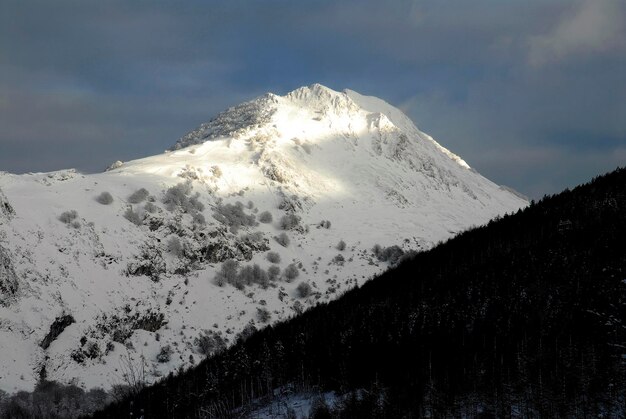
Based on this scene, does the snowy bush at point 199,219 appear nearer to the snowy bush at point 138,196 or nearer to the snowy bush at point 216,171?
the snowy bush at point 138,196

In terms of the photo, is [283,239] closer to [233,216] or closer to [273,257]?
[273,257]

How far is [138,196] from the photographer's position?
58.8 meters

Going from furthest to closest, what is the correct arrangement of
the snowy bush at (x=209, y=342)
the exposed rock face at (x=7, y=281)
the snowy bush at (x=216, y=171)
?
1. the snowy bush at (x=216, y=171)
2. the snowy bush at (x=209, y=342)
3. the exposed rock face at (x=7, y=281)

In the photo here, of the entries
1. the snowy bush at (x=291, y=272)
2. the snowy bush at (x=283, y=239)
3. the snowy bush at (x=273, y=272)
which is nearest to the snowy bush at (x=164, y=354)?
the snowy bush at (x=273, y=272)

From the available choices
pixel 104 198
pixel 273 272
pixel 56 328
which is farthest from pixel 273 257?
pixel 56 328

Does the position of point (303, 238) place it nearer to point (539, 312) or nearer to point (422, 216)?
point (422, 216)

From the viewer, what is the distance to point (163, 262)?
51906mm

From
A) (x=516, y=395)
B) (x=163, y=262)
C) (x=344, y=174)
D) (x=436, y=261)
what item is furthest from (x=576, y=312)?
(x=344, y=174)

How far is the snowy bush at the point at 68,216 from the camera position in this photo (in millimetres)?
48875

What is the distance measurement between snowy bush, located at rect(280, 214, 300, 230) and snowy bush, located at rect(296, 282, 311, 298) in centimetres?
1348

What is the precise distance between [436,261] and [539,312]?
15.6m

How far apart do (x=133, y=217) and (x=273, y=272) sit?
48.5 feet

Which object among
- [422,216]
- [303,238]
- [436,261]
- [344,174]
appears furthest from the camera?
[344,174]

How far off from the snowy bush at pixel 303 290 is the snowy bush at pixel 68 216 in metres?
21.5
